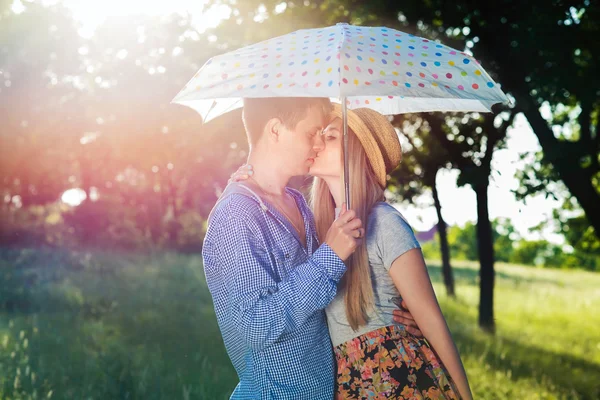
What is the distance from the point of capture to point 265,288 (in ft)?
8.70

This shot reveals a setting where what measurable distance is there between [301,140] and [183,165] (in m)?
24.4

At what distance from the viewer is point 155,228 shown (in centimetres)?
2883

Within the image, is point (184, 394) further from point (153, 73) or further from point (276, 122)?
point (153, 73)

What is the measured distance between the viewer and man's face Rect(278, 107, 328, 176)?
120 inches

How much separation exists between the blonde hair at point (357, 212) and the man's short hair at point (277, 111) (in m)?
0.31

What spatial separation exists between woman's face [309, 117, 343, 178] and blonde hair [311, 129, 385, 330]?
0.04 m

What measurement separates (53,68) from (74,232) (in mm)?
5654

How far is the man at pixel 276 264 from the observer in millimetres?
2639

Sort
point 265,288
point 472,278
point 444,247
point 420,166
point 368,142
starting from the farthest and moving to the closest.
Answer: point 472,278 < point 444,247 < point 420,166 < point 368,142 < point 265,288

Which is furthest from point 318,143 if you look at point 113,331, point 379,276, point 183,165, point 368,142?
point 183,165

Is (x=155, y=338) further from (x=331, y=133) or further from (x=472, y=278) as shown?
(x=472, y=278)

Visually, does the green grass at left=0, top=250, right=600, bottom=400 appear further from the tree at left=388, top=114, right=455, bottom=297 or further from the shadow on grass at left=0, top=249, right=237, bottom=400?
the tree at left=388, top=114, right=455, bottom=297

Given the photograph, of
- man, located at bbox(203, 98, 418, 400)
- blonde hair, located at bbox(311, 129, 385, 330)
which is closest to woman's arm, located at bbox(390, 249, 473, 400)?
blonde hair, located at bbox(311, 129, 385, 330)

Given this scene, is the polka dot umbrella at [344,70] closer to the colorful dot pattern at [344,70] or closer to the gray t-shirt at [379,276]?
the colorful dot pattern at [344,70]
